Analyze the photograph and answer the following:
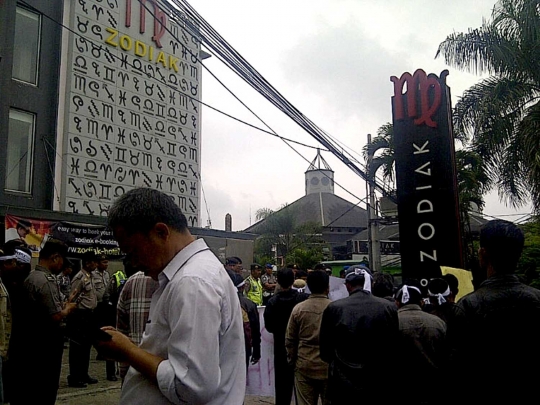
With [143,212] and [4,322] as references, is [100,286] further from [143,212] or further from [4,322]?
[143,212]

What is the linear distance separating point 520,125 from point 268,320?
1022cm

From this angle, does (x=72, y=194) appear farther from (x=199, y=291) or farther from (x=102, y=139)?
(x=199, y=291)

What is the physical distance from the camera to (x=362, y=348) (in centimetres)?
459

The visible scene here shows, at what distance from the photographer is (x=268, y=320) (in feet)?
22.6

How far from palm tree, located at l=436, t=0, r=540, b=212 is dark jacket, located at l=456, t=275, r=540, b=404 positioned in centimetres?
1135

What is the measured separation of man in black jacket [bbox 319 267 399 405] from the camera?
4.52 metres

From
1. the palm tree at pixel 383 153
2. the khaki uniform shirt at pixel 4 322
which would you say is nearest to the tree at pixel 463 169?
the palm tree at pixel 383 153

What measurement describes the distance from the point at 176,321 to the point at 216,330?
0.14 metres

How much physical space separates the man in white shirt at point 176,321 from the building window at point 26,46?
14.1m

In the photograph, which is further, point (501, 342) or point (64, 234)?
point (64, 234)

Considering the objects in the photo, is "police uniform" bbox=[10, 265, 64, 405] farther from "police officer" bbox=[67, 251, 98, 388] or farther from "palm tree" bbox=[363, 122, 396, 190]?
"palm tree" bbox=[363, 122, 396, 190]

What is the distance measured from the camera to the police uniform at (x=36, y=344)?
5117 millimetres

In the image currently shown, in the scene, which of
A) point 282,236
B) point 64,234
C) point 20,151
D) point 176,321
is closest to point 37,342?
point 176,321

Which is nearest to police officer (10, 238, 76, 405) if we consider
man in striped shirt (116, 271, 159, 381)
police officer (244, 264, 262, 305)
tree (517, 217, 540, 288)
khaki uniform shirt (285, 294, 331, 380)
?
man in striped shirt (116, 271, 159, 381)
